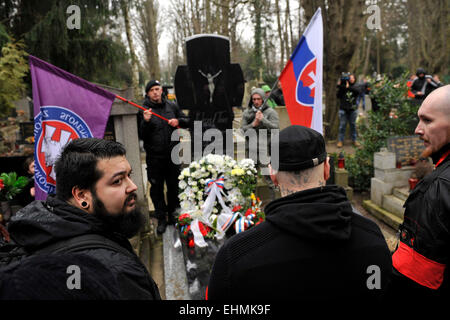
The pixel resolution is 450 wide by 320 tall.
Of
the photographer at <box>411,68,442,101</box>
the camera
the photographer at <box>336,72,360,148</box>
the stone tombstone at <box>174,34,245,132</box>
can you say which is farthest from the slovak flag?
the photographer at <box>411,68,442,101</box>

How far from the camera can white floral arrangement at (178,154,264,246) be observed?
4293 mm

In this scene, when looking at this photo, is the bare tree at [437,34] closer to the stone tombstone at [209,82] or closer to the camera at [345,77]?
the camera at [345,77]

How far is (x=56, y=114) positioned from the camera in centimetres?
362

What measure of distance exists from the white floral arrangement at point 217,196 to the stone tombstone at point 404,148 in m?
A: 2.76

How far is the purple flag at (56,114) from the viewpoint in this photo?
351 centimetres

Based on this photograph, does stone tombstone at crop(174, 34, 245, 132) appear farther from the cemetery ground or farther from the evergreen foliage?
the evergreen foliage

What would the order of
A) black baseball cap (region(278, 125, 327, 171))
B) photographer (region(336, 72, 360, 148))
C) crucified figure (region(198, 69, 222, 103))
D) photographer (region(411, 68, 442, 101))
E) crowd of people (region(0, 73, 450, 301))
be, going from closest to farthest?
crowd of people (region(0, 73, 450, 301))
black baseball cap (region(278, 125, 327, 171))
crucified figure (region(198, 69, 222, 103))
photographer (region(336, 72, 360, 148))
photographer (region(411, 68, 442, 101))

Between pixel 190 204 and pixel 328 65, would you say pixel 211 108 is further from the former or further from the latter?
pixel 328 65

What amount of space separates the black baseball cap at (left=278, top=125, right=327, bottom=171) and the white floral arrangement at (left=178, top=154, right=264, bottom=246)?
293 cm

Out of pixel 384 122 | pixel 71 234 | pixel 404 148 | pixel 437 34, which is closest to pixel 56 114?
pixel 71 234

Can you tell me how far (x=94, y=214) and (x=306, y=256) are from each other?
3.14 feet

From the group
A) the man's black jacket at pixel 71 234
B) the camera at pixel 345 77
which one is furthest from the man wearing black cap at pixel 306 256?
the camera at pixel 345 77

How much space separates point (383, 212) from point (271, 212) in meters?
4.89

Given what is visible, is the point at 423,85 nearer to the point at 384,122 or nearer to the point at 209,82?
the point at 384,122
